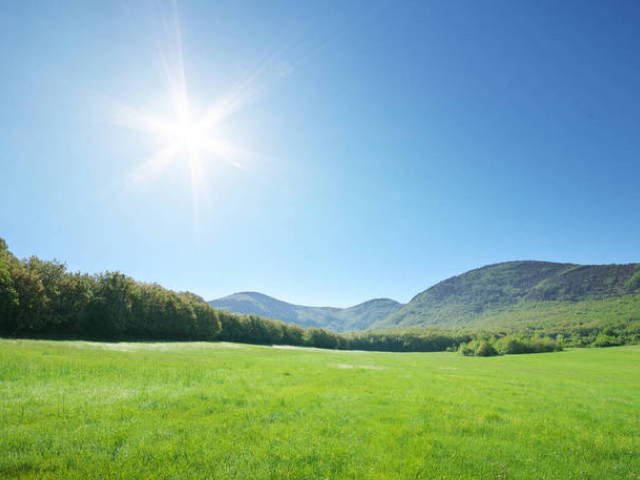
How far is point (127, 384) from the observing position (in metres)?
14.3

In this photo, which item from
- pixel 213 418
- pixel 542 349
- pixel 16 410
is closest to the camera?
pixel 16 410

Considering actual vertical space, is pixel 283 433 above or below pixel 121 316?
below

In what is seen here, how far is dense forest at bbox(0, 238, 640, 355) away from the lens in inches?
1849

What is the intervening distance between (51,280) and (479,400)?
240 feet

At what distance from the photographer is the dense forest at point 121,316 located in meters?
47.0

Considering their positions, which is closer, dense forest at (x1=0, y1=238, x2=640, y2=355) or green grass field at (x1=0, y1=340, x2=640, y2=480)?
green grass field at (x1=0, y1=340, x2=640, y2=480)

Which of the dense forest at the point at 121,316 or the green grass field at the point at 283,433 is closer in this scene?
the green grass field at the point at 283,433

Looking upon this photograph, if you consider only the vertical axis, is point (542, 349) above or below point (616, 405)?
below

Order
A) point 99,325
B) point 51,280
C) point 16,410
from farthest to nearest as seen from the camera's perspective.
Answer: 1. point 99,325
2. point 51,280
3. point 16,410

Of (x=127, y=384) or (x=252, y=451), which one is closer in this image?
(x=252, y=451)

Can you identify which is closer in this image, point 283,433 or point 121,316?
point 283,433

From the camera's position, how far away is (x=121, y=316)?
64.1 m

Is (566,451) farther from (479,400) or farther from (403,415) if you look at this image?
(479,400)

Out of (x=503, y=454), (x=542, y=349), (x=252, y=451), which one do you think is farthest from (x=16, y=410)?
(x=542, y=349)
